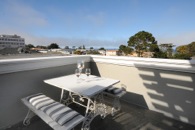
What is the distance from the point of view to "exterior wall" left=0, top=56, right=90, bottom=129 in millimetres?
1781

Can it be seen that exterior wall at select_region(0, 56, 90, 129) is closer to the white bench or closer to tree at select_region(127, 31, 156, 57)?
the white bench

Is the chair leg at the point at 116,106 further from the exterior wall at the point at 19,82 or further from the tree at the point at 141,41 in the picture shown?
the tree at the point at 141,41

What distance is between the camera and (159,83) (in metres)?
2.24

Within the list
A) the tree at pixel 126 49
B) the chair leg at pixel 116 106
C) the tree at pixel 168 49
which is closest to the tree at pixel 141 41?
the tree at pixel 126 49

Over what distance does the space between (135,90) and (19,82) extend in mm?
2181

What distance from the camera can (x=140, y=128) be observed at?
188 centimetres

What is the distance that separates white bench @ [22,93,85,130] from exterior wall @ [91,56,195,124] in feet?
5.15

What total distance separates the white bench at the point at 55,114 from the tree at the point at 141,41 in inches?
881

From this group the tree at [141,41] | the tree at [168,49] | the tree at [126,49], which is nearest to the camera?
the tree at [168,49]

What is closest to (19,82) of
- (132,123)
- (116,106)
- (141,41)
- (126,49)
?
(116,106)

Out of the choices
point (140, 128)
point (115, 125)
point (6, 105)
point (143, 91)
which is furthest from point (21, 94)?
point (143, 91)

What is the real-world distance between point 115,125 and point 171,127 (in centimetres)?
88

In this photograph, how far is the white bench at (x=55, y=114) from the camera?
1.23m

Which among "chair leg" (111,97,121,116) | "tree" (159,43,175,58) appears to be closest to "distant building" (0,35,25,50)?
"chair leg" (111,97,121,116)
